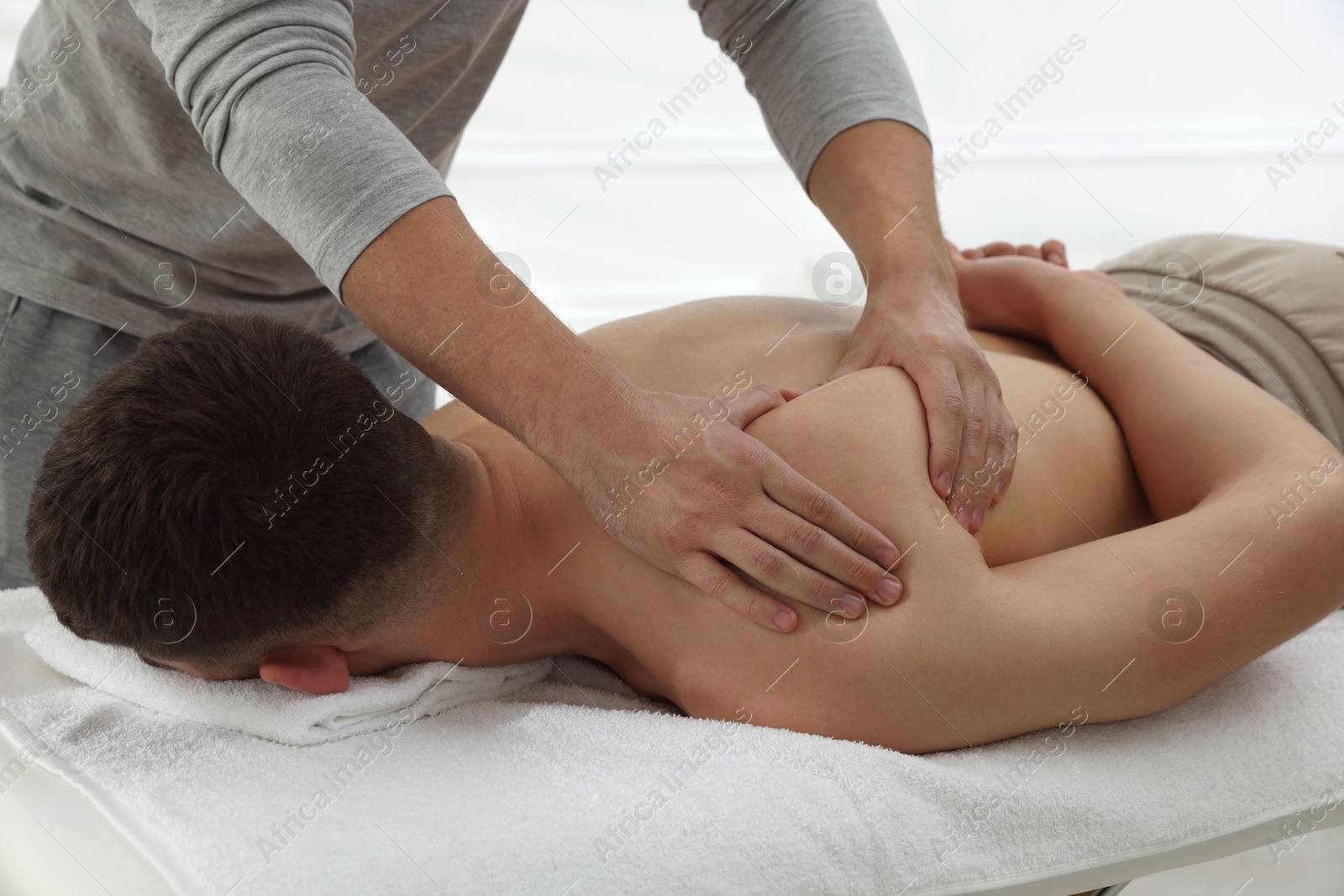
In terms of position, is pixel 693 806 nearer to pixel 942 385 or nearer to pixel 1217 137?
pixel 942 385

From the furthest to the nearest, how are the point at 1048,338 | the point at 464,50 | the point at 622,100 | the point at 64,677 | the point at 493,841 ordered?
the point at 622,100, the point at 1048,338, the point at 464,50, the point at 64,677, the point at 493,841

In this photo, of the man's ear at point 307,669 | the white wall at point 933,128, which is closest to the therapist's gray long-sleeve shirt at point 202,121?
the man's ear at point 307,669

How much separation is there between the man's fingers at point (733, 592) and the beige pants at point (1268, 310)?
0.78 m

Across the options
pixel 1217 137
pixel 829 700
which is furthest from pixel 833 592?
pixel 1217 137

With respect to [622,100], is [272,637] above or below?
below

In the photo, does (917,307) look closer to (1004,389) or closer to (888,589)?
(1004,389)

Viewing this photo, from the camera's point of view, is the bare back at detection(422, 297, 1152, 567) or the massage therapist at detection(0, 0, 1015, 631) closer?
the massage therapist at detection(0, 0, 1015, 631)

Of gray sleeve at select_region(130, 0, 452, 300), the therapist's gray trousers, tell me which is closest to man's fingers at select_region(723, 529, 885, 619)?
gray sleeve at select_region(130, 0, 452, 300)

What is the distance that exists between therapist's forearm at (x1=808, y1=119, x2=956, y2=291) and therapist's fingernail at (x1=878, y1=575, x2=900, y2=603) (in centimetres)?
39

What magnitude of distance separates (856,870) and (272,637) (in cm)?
53

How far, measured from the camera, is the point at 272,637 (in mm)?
864

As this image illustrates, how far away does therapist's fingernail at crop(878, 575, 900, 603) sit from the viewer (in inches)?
32.0

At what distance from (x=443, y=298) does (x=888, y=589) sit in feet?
1.42

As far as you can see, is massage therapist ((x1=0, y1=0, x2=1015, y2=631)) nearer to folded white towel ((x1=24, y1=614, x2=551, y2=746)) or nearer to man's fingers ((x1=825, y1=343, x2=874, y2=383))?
man's fingers ((x1=825, y1=343, x2=874, y2=383))
